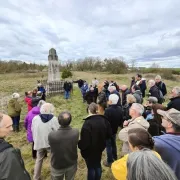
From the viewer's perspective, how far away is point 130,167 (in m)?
1.19

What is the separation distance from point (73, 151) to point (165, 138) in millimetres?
1510

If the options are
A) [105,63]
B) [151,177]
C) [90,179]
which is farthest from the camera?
[105,63]

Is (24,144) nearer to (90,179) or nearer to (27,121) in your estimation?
(27,121)

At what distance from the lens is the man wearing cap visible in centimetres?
177

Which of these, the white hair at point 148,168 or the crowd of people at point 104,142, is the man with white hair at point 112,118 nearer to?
the crowd of people at point 104,142

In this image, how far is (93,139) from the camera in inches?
113

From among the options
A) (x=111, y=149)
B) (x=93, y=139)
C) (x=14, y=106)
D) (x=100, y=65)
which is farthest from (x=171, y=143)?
(x=100, y=65)

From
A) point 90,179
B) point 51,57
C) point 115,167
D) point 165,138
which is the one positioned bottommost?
point 90,179

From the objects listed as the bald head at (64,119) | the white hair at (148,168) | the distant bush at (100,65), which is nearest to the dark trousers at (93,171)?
the bald head at (64,119)

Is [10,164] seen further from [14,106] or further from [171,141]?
[14,106]

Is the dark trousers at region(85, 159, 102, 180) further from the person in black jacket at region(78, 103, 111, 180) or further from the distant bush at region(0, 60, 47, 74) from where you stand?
the distant bush at region(0, 60, 47, 74)

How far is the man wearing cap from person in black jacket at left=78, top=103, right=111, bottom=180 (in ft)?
3.87

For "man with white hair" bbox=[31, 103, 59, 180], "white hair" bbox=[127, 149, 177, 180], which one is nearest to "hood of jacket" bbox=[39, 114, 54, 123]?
"man with white hair" bbox=[31, 103, 59, 180]

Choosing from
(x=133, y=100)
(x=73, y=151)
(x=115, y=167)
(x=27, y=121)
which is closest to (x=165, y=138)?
(x=115, y=167)
